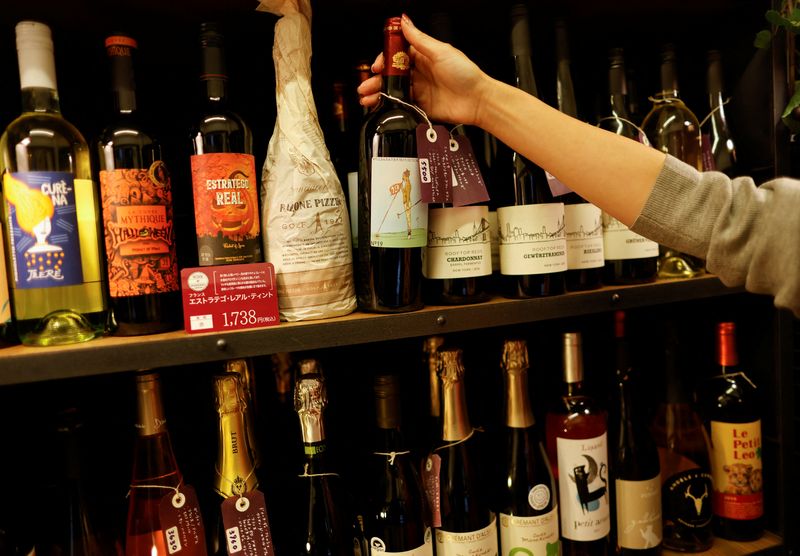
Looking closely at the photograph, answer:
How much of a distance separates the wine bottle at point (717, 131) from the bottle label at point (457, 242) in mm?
576

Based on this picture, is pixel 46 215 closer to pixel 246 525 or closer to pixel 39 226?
pixel 39 226

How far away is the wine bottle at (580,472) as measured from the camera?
93 cm

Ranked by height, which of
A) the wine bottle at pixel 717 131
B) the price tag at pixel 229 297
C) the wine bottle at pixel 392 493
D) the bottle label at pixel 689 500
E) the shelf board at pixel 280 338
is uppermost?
the wine bottle at pixel 717 131

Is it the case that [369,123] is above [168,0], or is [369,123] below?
below

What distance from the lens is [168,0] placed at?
76cm

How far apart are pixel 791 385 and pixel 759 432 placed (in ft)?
0.35

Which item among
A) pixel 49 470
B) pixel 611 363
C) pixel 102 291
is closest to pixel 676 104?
pixel 611 363

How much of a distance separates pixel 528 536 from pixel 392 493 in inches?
9.0

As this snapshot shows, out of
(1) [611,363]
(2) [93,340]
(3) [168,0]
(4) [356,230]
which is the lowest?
(1) [611,363]

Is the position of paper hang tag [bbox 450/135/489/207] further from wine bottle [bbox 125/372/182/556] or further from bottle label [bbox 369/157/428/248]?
wine bottle [bbox 125/372/182/556]

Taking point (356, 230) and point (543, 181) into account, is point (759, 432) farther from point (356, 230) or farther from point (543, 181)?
point (356, 230)

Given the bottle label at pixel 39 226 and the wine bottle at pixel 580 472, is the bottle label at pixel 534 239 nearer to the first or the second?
the wine bottle at pixel 580 472

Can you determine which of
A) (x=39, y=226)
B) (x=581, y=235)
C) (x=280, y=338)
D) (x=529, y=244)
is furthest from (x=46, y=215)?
(x=581, y=235)

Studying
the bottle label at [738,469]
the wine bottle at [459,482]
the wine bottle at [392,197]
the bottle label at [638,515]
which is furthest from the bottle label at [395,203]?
the bottle label at [738,469]
